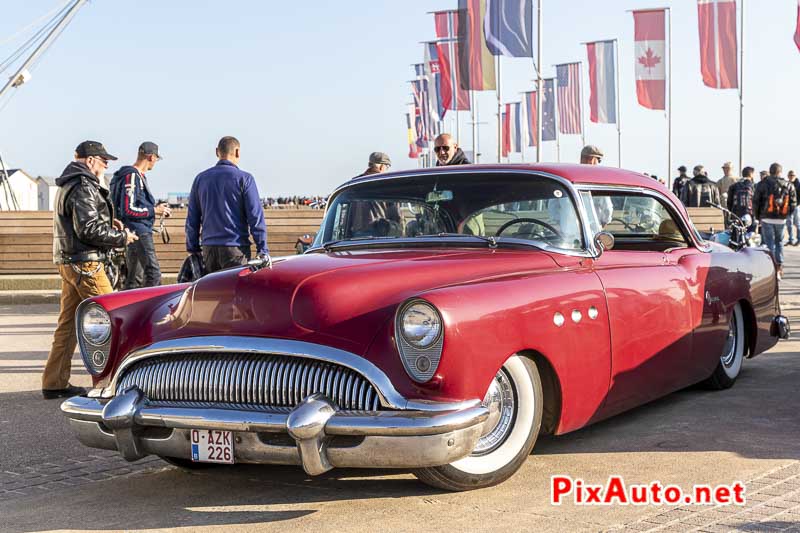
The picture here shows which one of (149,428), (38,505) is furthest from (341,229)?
(38,505)

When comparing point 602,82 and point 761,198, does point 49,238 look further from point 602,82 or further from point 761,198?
point 602,82

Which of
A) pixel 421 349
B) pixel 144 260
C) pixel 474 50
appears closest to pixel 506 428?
pixel 421 349

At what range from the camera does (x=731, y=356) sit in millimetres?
7539

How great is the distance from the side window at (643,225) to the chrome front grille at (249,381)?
8.82ft

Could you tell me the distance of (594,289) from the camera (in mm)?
5535

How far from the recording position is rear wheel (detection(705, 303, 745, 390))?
723cm

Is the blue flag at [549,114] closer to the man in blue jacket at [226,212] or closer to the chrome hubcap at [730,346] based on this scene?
the man in blue jacket at [226,212]

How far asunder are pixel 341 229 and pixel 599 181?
1.53 meters

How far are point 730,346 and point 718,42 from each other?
23792 mm

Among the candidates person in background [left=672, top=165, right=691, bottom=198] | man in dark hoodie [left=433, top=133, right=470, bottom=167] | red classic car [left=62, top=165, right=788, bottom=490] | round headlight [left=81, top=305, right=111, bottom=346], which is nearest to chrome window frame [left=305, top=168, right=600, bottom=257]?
red classic car [left=62, top=165, right=788, bottom=490]

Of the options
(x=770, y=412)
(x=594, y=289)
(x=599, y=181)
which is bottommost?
(x=770, y=412)

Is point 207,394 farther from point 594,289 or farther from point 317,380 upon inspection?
point 594,289

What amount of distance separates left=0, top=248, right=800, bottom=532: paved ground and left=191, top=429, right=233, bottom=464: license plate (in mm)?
248

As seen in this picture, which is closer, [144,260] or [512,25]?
[144,260]
